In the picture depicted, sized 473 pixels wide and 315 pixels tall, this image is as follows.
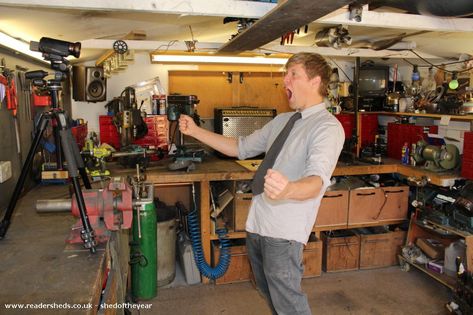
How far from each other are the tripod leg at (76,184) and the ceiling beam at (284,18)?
0.98 meters

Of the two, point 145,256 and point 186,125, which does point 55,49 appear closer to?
point 186,125

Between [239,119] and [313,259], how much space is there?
1424 mm

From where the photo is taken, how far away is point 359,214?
3.07 metres

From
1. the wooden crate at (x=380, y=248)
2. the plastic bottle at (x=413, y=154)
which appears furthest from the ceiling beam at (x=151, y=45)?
the wooden crate at (x=380, y=248)

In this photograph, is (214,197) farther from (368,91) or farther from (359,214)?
(368,91)

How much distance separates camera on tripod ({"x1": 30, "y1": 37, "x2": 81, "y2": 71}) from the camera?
1.55 metres

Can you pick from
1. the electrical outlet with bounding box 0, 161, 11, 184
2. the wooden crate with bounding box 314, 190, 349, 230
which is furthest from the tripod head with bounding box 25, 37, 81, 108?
the wooden crate with bounding box 314, 190, 349, 230

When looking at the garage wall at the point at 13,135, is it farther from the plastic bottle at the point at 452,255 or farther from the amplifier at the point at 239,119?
the plastic bottle at the point at 452,255

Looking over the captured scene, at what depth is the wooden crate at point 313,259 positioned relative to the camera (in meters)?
3.01

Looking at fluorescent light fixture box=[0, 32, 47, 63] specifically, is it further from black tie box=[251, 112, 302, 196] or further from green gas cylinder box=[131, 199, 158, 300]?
black tie box=[251, 112, 302, 196]

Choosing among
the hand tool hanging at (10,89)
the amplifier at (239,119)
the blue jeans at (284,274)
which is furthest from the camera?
the amplifier at (239,119)

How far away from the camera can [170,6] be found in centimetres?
153

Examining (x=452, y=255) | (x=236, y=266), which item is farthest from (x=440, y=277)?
(x=236, y=266)

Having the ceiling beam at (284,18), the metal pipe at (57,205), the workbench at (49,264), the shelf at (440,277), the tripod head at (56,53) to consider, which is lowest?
the shelf at (440,277)
